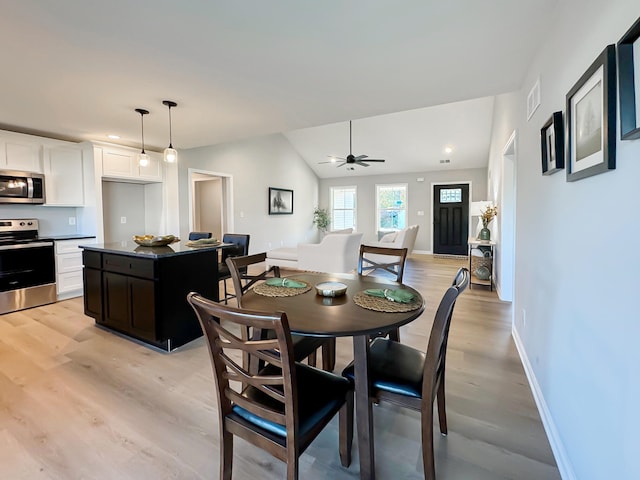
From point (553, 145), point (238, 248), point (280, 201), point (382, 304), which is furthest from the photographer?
point (280, 201)

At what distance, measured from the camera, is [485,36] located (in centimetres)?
207

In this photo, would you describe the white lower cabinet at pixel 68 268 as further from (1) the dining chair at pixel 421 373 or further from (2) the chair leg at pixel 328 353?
(1) the dining chair at pixel 421 373

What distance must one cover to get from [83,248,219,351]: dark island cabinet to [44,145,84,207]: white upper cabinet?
1.77 meters

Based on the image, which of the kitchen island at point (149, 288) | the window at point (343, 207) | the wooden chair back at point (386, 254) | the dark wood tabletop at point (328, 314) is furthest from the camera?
the window at point (343, 207)

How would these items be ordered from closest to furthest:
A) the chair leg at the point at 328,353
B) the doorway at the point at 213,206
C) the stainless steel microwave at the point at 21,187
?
1. the chair leg at the point at 328,353
2. the stainless steel microwave at the point at 21,187
3. the doorway at the point at 213,206

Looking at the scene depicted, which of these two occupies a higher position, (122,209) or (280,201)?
(280,201)

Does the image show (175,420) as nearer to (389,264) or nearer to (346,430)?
(346,430)

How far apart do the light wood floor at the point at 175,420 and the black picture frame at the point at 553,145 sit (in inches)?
57.1

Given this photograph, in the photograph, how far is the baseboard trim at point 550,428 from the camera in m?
1.43

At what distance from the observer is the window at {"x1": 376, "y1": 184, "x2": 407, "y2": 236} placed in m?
9.20

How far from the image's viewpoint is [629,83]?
0.96 meters

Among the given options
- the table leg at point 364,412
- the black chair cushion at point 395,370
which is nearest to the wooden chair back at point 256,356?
the table leg at point 364,412

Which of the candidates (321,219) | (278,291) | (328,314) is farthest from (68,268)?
(321,219)

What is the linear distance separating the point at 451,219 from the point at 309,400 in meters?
8.18
